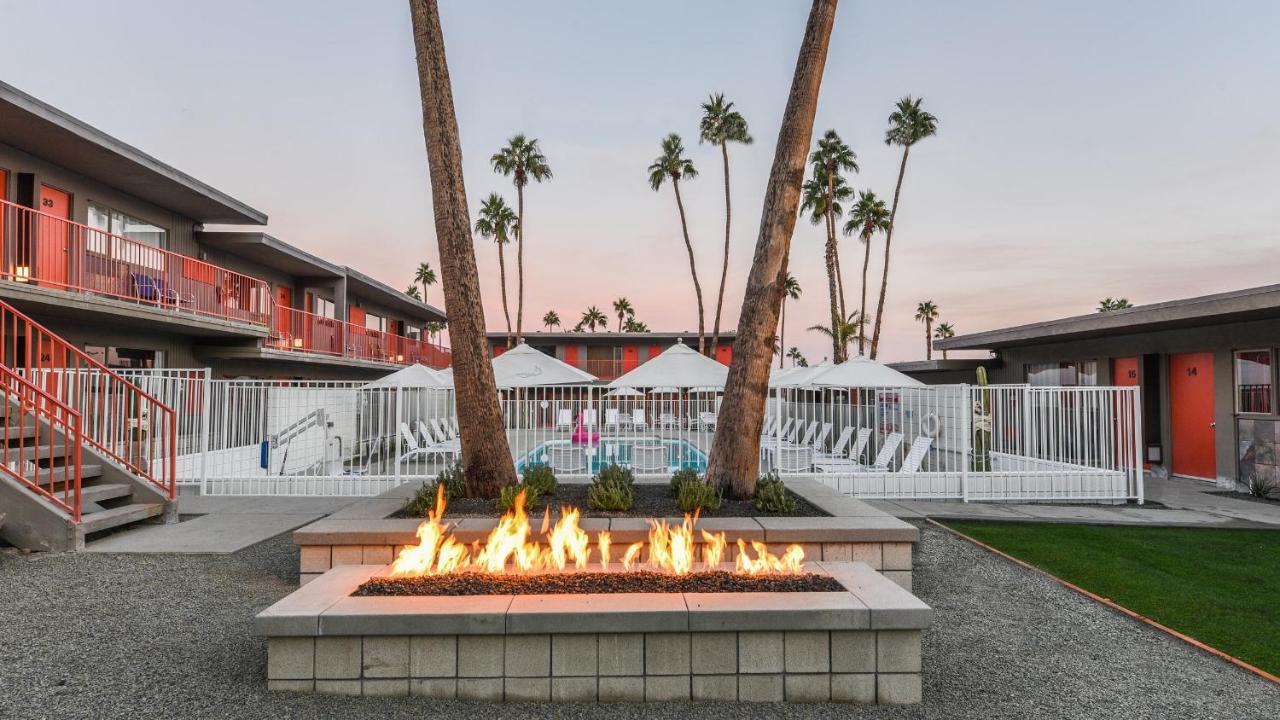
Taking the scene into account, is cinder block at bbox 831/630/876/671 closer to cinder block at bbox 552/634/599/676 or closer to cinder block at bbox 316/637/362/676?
cinder block at bbox 552/634/599/676

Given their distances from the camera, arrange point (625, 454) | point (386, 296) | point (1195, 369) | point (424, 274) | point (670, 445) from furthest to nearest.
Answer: point (424, 274) < point (386, 296) < point (1195, 369) < point (625, 454) < point (670, 445)

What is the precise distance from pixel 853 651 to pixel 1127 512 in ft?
27.5

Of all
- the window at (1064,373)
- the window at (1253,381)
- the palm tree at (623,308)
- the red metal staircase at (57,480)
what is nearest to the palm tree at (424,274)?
the palm tree at (623,308)

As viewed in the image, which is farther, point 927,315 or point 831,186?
point 927,315

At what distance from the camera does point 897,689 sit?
3264 millimetres

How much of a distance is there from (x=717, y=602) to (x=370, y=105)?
13046mm

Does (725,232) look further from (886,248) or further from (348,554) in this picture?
(348,554)

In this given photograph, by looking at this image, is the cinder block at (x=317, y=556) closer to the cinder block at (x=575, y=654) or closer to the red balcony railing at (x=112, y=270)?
the cinder block at (x=575, y=654)

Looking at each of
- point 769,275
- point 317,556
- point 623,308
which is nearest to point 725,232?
point 769,275

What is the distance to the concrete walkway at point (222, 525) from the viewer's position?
265 inches

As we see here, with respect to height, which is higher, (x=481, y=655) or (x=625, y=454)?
(x=625, y=454)

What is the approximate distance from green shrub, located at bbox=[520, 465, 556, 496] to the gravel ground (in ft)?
7.24

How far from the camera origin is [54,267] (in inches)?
458

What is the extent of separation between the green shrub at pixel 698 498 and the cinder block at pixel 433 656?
2.69 metres
